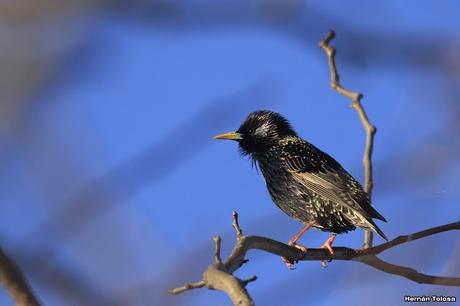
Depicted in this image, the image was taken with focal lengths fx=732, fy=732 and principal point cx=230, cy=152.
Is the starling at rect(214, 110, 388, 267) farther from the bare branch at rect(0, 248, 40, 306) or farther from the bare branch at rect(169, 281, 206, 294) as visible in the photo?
the bare branch at rect(0, 248, 40, 306)

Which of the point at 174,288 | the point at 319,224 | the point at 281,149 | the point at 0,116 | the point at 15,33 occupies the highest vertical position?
the point at 281,149

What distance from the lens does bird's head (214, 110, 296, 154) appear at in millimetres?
7656

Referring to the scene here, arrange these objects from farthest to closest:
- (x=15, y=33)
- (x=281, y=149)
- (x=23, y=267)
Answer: (x=281, y=149)
(x=15, y=33)
(x=23, y=267)

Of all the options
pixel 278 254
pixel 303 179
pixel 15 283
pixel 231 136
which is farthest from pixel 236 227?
pixel 231 136

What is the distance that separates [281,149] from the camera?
7496mm

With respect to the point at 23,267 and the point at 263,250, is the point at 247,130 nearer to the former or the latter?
the point at 263,250

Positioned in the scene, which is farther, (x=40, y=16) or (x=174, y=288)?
(x=174, y=288)

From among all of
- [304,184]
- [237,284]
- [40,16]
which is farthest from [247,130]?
[40,16]

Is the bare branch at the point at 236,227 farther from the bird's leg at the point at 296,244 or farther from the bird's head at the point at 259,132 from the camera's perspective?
the bird's head at the point at 259,132

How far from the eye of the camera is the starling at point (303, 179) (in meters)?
6.68

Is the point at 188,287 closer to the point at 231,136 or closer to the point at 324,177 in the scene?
the point at 324,177

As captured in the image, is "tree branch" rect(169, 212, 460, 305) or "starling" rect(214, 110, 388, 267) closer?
"tree branch" rect(169, 212, 460, 305)

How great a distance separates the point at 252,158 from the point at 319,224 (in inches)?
43.9

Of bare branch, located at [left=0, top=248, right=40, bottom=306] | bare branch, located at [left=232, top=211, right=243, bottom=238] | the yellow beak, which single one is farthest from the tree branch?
the yellow beak
